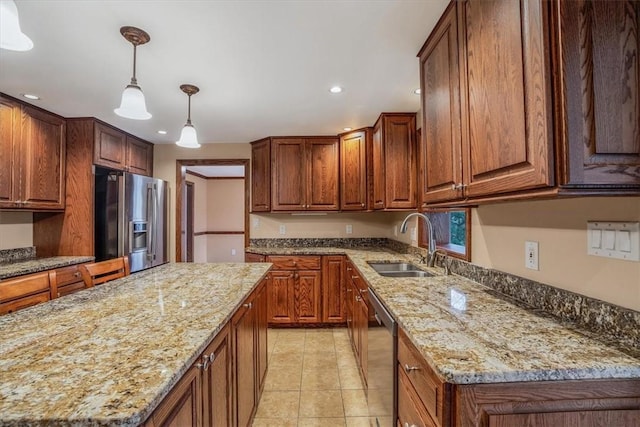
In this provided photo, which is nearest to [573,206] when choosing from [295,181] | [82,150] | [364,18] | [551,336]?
[551,336]

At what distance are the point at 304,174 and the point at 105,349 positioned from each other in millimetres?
3007

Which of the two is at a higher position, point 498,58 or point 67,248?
point 498,58

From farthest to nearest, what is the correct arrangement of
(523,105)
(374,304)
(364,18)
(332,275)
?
(332,275) < (374,304) < (364,18) < (523,105)

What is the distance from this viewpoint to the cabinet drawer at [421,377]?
86 cm

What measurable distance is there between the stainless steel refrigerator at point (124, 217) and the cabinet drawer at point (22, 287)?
175 centimetres

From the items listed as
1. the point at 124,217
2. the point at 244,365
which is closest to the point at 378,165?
the point at 244,365

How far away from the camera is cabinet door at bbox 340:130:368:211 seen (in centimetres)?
354

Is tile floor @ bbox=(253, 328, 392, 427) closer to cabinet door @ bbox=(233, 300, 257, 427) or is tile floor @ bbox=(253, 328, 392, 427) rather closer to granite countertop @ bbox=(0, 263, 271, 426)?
cabinet door @ bbox=(233, 300, 257, 427)

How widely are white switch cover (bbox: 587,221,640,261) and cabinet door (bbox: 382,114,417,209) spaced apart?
1893 millimetres

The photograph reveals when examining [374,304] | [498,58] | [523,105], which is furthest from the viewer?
[374,304]

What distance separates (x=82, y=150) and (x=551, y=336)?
3.87 meters

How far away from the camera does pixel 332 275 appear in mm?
3463

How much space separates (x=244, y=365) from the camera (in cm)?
159

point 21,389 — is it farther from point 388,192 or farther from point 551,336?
point 388,192
